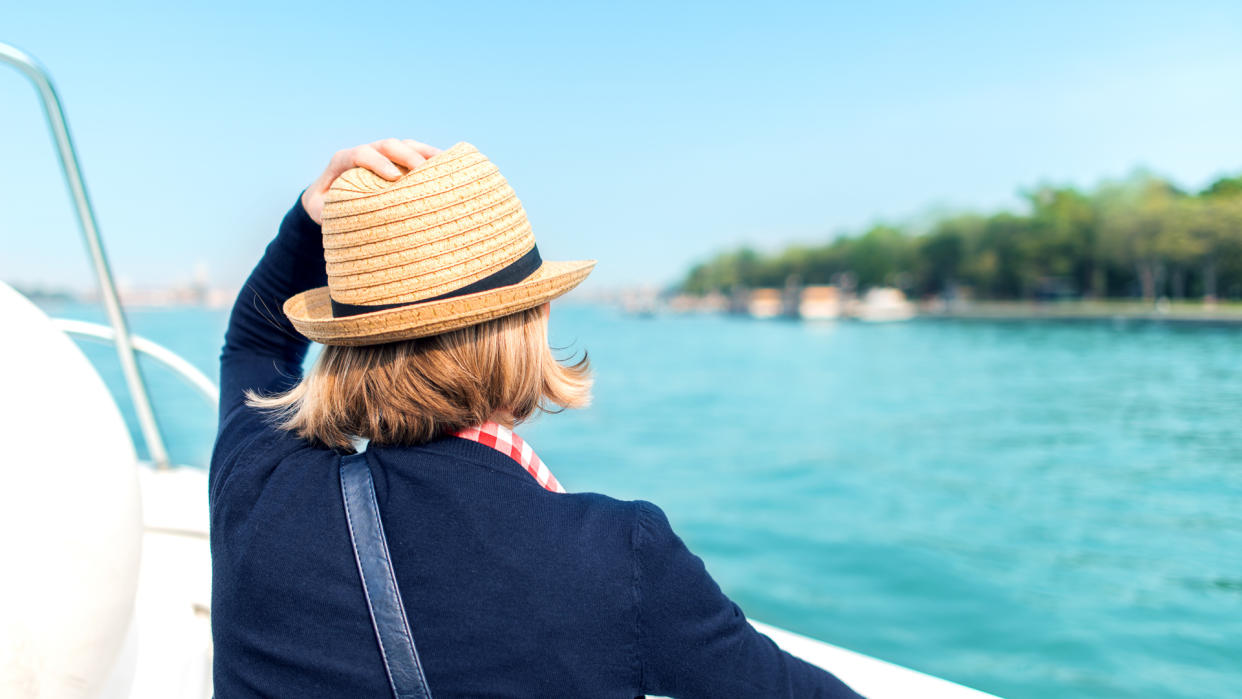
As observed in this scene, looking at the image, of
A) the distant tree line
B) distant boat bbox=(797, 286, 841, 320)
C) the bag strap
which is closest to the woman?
the bag strap

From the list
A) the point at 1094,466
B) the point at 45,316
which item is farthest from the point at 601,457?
the point at 45,316

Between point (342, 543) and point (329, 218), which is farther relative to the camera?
point (329, 218)

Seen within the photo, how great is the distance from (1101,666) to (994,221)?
6613cm

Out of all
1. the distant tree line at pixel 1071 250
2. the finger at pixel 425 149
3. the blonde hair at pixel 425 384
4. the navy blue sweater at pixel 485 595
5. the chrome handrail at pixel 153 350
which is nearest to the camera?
the navy blue sweater at pixel 485 595

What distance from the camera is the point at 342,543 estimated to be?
0.67 metres

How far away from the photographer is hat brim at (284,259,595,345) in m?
0.73

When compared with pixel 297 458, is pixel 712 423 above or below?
below

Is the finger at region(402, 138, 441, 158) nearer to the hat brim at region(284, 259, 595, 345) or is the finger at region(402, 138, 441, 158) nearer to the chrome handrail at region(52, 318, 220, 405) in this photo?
the hat brim at region(284, 259, 595, 345)

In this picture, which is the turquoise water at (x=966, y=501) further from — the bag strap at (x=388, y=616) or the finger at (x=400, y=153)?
the bag strap at (x=388, y=616)

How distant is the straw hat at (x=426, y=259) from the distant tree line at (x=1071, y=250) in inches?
2139

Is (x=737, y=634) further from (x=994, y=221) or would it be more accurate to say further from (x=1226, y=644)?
(x=994, y=221)

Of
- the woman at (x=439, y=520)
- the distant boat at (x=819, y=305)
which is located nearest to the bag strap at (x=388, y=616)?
the woman at (x=439, y=520)

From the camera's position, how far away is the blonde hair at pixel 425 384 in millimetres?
756

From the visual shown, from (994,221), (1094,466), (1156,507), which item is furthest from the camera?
(994,221)
